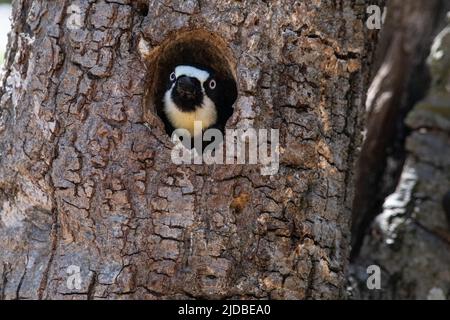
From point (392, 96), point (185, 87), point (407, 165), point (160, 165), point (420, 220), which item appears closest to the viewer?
point (160, 165)

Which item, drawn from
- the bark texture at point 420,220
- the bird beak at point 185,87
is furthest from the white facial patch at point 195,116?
the bark texture at point 420,220

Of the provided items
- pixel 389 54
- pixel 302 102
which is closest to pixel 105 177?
pixel 302 102

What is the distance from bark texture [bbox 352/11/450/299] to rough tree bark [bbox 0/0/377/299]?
76cm

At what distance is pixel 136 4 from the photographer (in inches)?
112

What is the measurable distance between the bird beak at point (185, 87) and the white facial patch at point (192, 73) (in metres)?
0.02

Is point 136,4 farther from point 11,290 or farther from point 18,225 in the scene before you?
point 11,290

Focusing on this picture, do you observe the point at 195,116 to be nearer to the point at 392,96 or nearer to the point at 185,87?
the point at 185,87

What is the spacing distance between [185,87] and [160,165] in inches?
30.0

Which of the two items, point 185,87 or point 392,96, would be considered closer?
point 185,87

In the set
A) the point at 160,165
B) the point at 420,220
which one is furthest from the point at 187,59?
the point at 420,220

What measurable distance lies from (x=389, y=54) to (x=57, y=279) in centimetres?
252

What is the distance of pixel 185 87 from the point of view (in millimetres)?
3377

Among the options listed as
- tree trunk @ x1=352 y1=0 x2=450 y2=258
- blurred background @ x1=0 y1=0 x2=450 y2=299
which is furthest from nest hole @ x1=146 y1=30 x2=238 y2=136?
tree trunk @ x1=352 y1=0 x2=450 y2=258

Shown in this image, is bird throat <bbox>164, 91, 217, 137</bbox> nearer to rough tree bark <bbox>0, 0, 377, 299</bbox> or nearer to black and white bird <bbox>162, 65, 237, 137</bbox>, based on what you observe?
black and white bird <bbox>162, 65, 237, 137</bbox>
